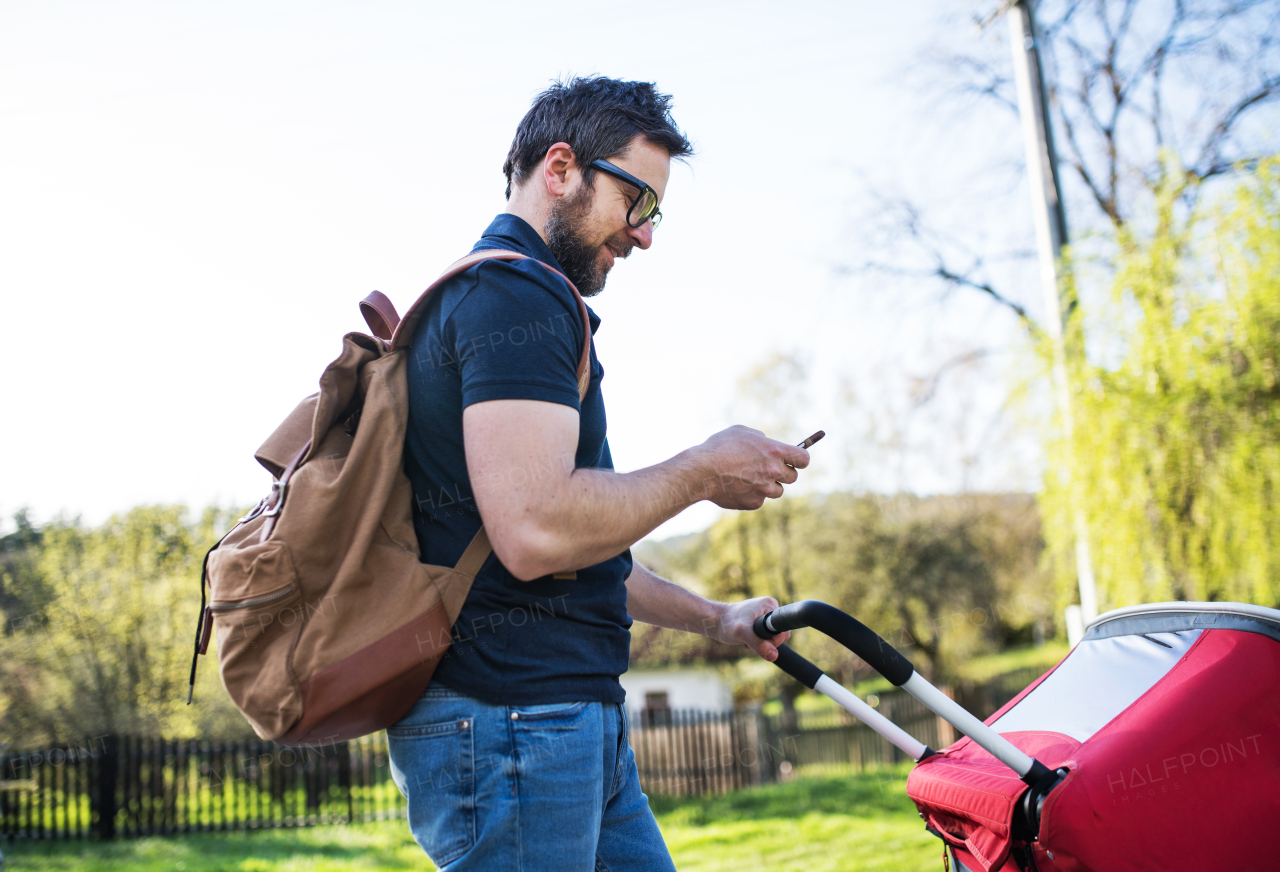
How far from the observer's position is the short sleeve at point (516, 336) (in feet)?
3.90

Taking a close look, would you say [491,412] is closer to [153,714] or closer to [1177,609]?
[1177,609]

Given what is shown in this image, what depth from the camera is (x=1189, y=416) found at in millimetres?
6371

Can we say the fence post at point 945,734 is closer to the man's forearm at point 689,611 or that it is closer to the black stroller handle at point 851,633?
the man's forearm at point 689,611

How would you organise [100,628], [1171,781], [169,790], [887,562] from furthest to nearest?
1. [887,562]
2. [100,628]
3. [169,790]
4. [1171,781]

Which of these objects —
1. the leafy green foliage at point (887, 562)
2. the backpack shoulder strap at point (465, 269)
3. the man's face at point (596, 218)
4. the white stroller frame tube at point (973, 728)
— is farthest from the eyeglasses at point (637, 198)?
the leafy green foliage at point (887, 562)

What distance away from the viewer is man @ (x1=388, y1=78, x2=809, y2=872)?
3.89 ft

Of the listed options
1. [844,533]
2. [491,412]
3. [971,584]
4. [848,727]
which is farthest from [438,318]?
[971,584]

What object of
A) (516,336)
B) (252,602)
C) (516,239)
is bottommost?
(252,602)

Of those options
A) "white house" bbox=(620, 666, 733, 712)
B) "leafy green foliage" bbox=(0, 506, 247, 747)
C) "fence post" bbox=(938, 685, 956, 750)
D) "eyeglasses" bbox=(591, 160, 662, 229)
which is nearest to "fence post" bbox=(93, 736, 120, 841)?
"leafy green foliage" bbox=(0, 506, 247, 747)

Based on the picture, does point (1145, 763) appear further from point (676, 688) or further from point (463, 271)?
point (676, 688)

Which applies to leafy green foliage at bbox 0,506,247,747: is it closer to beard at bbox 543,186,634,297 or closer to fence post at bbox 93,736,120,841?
fence post at bbox 93,736,120,841

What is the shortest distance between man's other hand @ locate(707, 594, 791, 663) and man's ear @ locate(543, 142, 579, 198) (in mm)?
929

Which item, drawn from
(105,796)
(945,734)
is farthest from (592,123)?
(945,734)

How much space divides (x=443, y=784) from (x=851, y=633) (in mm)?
738
